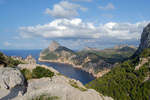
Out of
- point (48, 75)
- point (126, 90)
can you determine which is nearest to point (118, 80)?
point (126, 90)

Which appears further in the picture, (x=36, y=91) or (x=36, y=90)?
(x=36, y=90)

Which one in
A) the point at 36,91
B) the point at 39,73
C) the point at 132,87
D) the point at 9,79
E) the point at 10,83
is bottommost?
the point at 132,87

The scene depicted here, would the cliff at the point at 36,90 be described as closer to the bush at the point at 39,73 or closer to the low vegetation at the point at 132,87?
the bush at the point at 39,73

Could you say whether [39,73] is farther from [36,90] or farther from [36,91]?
[36,91]

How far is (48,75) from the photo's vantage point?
137ft

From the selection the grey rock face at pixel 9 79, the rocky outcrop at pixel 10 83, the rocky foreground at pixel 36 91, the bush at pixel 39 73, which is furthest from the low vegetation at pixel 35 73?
the rocky foreground at pixel 36 91

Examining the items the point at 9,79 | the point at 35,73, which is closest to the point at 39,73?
the point at 35,73

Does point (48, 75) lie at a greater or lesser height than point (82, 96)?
lesser

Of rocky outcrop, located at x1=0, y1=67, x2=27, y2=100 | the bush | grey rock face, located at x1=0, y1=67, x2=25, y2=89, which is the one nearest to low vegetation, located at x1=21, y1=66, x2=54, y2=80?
the bush

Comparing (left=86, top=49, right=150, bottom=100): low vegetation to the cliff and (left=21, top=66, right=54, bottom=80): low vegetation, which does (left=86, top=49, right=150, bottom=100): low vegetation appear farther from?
(left=21, top=66, right=54, bottom=80): low vegetation

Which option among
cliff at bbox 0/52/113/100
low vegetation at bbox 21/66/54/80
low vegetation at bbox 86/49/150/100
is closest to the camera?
cliff at bbox 0/52/113/100

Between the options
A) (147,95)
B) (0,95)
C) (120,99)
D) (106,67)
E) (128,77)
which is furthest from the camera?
(106,67)

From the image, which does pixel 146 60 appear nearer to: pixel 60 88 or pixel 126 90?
pixel 126 90

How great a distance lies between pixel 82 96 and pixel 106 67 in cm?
18825
